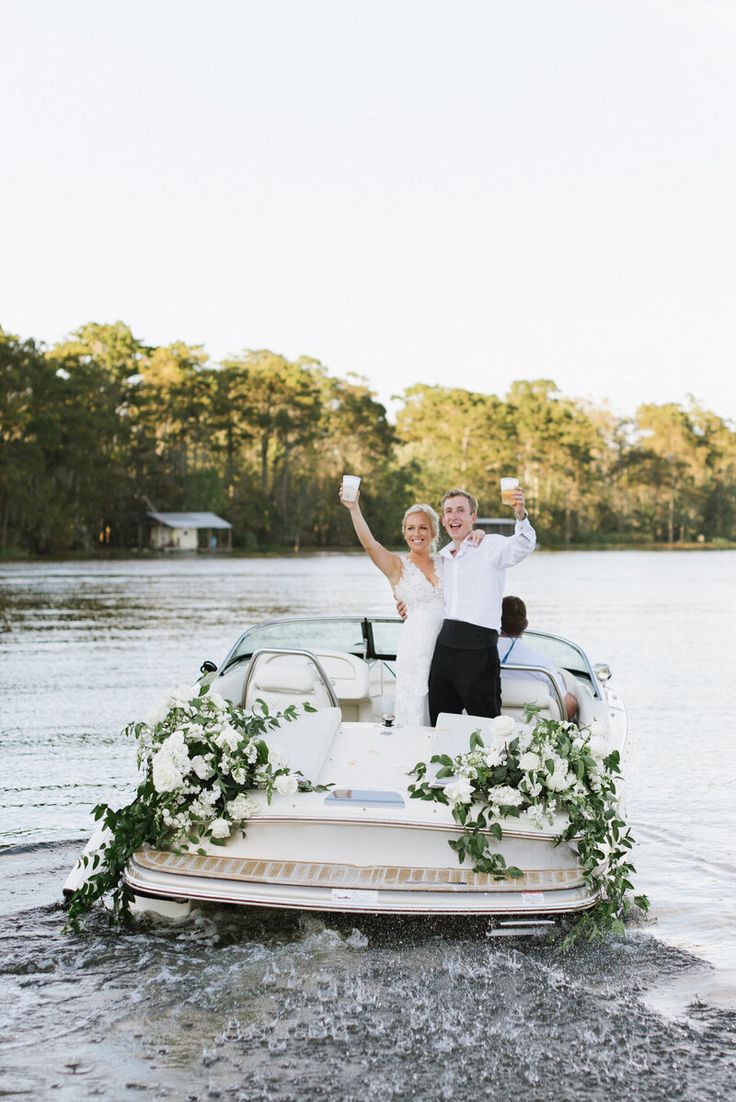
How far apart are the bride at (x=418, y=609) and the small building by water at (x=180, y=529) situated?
77961mm

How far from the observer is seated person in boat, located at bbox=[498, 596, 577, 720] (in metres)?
7.19

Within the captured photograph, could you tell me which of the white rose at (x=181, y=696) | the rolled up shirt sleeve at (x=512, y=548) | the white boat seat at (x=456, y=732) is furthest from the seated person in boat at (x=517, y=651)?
the white rose at (x=181, y=696)

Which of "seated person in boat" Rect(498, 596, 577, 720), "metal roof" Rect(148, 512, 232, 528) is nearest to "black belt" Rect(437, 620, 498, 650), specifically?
"seated person in boat" Rect(498, 596, 577, 720)

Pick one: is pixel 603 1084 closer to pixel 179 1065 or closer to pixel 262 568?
pixel 179 1065

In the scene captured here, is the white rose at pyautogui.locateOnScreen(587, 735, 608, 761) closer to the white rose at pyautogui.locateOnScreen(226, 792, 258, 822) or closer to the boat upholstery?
the white rose at pyautogui.locateOnScreen(226, 792, 258, 822)

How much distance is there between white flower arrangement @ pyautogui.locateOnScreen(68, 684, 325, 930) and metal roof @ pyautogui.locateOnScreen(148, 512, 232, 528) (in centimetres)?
Answer: 7865

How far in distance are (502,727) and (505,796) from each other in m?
0.35

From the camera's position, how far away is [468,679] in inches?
256

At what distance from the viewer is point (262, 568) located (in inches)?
2461

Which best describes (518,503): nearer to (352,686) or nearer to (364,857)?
(352,686)

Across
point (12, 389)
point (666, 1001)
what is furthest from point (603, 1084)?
point (12, 389)

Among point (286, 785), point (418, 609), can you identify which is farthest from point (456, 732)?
point (286, 785)

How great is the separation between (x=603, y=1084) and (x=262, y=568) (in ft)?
192

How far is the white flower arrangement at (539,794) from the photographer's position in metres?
5.38
